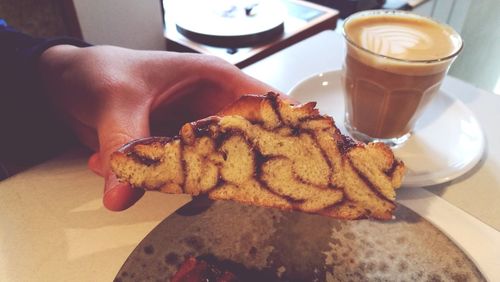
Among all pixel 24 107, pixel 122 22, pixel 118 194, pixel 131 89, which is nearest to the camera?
pixel 118 194

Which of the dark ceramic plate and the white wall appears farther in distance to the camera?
the white wall

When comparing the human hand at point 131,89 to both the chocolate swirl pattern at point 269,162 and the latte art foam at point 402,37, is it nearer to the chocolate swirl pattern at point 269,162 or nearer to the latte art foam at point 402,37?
the chocolate swirl pattern at point 269,162

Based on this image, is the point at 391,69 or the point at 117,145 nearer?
the point at 117,145

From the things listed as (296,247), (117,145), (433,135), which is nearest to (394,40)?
(433,135)

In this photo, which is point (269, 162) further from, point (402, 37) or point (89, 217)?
point (402, 37)

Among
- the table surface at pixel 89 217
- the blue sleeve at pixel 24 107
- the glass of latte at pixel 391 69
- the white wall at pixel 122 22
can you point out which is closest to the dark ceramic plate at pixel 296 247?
the table surface at pixel 89 217

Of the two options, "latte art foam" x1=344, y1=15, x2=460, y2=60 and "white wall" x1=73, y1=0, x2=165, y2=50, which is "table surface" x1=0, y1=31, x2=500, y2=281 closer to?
"latte art foam" x1=344, y1=15, x2=460, y2=60

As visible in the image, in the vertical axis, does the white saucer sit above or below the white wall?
below

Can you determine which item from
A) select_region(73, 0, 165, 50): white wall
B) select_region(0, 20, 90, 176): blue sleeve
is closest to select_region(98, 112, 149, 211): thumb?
select_region(0, 20, 90, 176): blue sleeve
